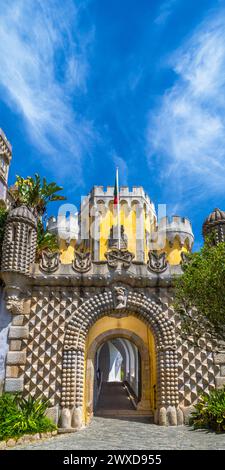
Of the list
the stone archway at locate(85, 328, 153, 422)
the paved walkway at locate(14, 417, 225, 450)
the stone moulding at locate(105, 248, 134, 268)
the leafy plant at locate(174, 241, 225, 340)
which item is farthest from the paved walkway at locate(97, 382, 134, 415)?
the leafy plant at locate(174, 241, 225, 340)

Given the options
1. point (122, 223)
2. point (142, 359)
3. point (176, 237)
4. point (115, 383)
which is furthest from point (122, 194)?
point (142, 359)

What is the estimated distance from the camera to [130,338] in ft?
61.1

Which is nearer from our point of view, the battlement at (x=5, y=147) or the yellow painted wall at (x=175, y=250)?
the yellow painted wall at (x=175, y=250)

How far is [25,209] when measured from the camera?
1677 cm

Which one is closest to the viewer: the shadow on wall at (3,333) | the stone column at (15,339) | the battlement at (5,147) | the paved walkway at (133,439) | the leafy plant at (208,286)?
the paved walkway at (133,439)

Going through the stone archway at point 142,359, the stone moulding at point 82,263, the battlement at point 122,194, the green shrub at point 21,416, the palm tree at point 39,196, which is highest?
the battlement at point 122,194

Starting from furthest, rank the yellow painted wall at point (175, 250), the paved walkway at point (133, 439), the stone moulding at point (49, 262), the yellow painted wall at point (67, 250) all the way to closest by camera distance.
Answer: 1. the yellow painted wall at point (175, 250)
2. the yellow painted wall at point (67, 250)
3. the stone moulding at point (49, 262)
4. the paved walkway at point (133, 439)

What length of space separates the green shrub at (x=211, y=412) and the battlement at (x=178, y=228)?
18.7m

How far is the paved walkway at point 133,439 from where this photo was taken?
413 inches

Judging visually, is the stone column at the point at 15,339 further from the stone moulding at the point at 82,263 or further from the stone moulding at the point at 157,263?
the stone moulding at the point at 157,263

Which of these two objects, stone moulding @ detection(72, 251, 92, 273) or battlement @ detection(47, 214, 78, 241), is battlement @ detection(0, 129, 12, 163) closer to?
battlement @ detection(47, 214, 78, 241)

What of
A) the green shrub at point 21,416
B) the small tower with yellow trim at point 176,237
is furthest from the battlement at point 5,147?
the green shrub at point 21,416

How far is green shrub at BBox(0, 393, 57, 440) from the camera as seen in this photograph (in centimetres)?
1170

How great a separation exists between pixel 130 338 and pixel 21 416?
23.6 feet
